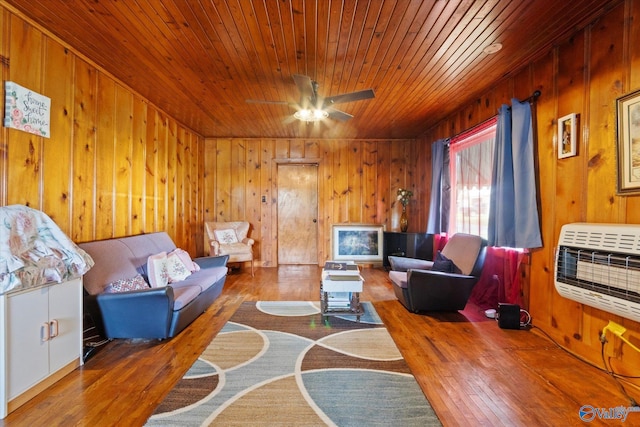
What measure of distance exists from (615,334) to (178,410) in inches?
109

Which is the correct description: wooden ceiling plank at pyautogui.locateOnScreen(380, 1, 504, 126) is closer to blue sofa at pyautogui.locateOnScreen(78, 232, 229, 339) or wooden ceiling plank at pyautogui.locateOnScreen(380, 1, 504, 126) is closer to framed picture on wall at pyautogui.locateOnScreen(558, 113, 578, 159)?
framed picture on wall at pyautogui.locateOnScreen(558, 113, 578, 159)

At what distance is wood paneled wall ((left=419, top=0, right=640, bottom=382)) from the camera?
191 centimetres

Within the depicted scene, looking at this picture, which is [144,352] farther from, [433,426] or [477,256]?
[477,256]

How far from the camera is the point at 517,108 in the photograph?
2.78m

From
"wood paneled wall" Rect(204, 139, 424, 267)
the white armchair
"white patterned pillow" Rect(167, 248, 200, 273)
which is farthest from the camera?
"wood paneled wall" Rect(204, 139, 424, 267)

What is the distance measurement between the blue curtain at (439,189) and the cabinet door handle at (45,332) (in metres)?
4.49

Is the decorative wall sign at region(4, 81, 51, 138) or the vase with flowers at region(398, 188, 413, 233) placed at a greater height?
the decorative wall sign at region(4, 81, 51, 138)

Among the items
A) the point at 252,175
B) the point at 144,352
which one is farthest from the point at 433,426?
the point at 252,175

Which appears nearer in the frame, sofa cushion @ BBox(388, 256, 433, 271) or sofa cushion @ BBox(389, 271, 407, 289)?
sofa cushion @ BBox(389, 271, 407, 289)

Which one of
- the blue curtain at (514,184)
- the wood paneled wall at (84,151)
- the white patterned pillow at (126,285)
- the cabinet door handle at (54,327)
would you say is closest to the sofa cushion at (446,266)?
the blue curtain at (514,184)

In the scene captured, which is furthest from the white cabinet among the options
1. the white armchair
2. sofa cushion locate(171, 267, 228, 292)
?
the white armchair

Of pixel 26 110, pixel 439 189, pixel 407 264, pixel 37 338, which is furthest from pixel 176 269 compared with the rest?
pixel 439 189

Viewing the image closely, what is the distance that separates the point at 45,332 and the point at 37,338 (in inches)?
2.2

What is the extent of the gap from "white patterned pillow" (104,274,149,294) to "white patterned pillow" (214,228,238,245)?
234 centimetres
